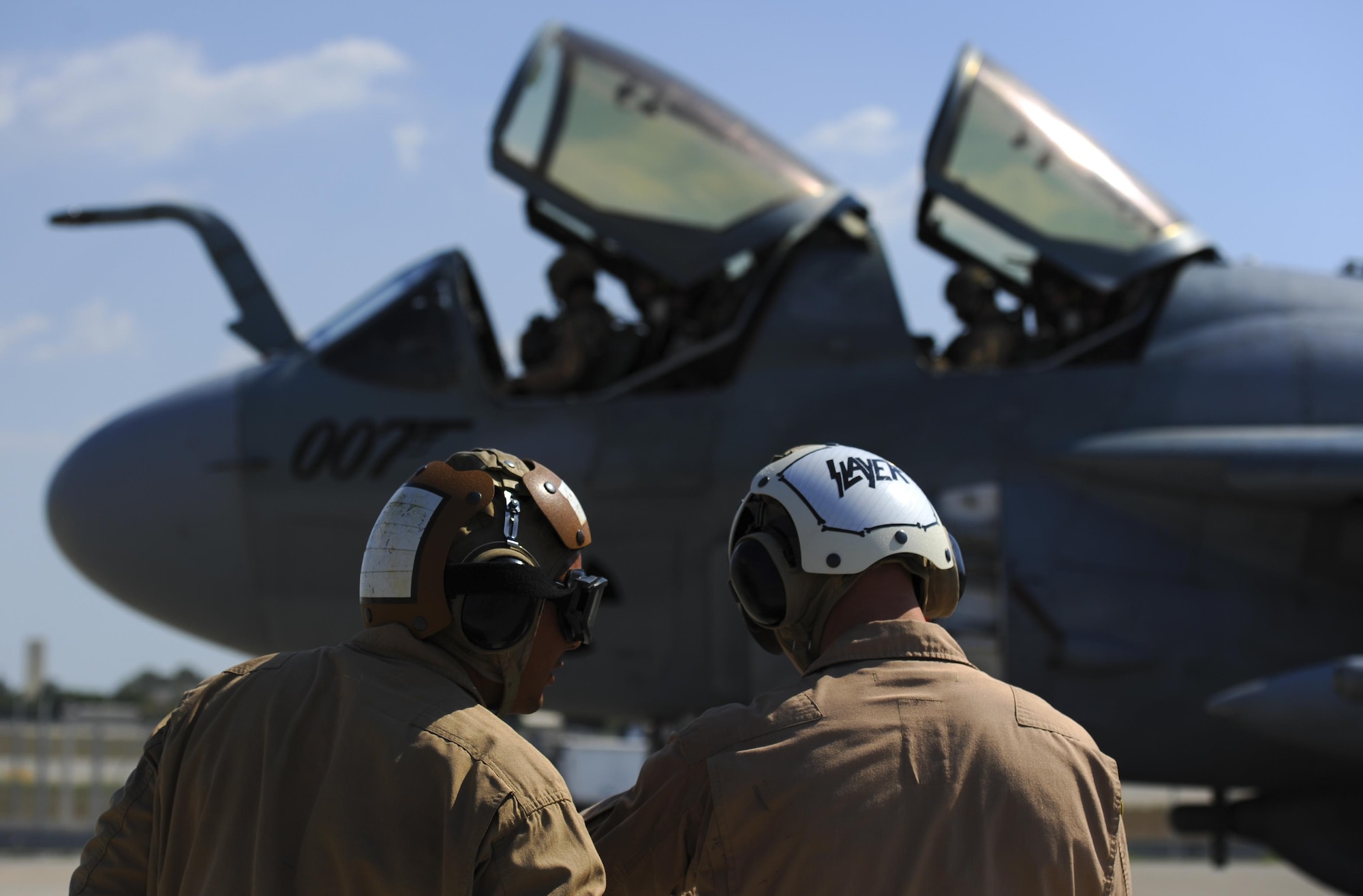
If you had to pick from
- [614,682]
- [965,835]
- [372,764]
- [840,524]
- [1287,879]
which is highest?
[840,524]

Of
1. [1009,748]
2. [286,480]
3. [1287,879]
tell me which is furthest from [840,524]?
[1287,879]

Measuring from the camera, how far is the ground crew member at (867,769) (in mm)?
2186

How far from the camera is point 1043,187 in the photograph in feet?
24.7

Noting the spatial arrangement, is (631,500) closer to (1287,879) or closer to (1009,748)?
(1009,748)

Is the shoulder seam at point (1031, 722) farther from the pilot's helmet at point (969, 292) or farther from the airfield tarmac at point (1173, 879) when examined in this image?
the airfield tarmac at point (1173, 879)

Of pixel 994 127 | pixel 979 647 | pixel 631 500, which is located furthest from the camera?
pixel 994 127

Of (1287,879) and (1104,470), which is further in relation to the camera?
(1287,879)

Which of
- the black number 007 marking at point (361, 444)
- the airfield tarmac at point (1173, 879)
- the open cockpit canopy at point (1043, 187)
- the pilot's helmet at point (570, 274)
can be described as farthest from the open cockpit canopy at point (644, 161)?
the airfield tarmac at point (1173, 879)

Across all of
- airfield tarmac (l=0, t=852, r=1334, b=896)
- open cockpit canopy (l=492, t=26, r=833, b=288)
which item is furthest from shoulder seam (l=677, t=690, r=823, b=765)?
airfield tarmac (l=0, t=852, r=1334, b=896)

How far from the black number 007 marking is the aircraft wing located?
3.38 metres

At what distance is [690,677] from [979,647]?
148cm

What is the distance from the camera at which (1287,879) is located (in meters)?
13.1

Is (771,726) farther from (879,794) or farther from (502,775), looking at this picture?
(502,775)

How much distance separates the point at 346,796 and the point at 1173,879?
1227 centimetres
